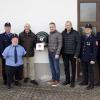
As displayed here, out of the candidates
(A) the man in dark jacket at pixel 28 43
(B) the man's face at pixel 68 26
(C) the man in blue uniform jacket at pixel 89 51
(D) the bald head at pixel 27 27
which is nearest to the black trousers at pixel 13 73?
(A) the man in dark jacket at pixel 28 43

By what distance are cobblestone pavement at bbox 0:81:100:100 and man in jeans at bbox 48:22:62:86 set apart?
1.47 feet

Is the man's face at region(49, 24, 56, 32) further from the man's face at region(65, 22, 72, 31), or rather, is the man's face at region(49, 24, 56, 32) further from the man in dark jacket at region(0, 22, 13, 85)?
the man in dark jacket at region(0, 22, 13, 85)

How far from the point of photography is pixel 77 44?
32.8 feet

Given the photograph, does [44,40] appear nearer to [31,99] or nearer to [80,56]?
[80,56]

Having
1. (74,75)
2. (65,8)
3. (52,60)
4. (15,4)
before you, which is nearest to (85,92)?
(74,75)

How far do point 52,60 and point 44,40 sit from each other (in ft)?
2.07

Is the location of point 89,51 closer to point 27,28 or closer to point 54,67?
point 54,67

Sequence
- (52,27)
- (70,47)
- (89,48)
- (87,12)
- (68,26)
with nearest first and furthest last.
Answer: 1. (89,48)
2. (68,26)
3. (70,47)
4. (52,27)
5. (87,12)

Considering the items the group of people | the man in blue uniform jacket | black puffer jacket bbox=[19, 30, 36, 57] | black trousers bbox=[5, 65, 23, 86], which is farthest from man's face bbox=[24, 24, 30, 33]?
the man in blue uniform jacket

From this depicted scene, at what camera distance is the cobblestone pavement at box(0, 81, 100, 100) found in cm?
917

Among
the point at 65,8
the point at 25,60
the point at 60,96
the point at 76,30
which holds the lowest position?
the point at 60,96

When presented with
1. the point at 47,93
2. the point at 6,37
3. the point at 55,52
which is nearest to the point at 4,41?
the point at 6,37

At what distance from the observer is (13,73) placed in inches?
399

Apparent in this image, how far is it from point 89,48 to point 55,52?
1.01 m
